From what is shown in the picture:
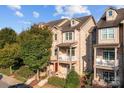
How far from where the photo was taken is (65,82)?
3017cm

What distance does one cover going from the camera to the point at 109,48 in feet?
98.8

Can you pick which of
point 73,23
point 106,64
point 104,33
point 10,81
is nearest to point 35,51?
point 10,81

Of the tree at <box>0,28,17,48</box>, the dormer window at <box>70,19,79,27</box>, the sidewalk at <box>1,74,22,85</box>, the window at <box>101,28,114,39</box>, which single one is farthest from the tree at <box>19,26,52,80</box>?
the tree at <box>0,28,17,48</box>

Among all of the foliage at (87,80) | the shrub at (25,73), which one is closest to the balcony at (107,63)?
the foliage at (87,80)

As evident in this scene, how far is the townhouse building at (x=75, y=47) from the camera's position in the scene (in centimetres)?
3528

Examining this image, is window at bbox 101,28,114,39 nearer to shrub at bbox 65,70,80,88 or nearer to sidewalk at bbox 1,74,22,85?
shrub at bbox 65,70,80,88

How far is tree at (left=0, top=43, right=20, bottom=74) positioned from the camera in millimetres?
40469

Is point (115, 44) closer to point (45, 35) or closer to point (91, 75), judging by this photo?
point (91, 75)

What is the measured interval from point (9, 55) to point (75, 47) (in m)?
11.9

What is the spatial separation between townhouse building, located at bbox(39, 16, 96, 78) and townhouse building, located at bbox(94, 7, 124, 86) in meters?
3.63

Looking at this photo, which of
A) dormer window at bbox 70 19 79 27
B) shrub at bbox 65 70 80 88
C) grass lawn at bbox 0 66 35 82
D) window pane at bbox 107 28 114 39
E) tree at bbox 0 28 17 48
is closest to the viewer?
shrub at bbox 65 70 80 88

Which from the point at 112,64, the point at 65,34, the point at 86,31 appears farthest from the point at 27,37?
the point at 112,64

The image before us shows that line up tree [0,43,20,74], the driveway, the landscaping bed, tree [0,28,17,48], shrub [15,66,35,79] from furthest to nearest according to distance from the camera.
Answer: tree [0,28,17,48] → tree [0,43,20,74] → shrub [15,66,35,79] → the driveway → the landscaping bed

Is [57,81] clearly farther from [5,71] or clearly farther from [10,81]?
[5,71]
